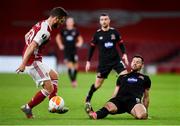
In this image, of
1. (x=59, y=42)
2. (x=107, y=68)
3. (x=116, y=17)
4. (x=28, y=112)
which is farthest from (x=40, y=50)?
(x=116, y=17)

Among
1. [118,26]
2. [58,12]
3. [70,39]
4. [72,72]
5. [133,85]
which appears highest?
[118,26]

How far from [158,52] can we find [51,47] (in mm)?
6432

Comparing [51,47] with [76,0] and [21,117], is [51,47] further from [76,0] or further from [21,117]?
[21,117]

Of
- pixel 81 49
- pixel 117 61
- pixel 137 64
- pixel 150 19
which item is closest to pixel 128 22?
pixel 150 19

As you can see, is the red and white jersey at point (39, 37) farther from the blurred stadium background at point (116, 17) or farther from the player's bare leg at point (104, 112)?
the blurred stadium background at point (116, 17)

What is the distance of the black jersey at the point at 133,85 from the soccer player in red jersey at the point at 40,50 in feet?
3.85

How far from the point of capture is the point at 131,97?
38.1ft

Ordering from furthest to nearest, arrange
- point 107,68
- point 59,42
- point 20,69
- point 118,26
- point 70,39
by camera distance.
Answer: point 118,26 → point 70,39 → point 59,42 → point 107,68 → point 20,69

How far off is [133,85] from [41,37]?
202 cm

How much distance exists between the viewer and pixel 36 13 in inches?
1521

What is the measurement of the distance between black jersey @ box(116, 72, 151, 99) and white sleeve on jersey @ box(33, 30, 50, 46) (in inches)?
68.0

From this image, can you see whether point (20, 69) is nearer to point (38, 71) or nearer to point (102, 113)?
point (38, 71)

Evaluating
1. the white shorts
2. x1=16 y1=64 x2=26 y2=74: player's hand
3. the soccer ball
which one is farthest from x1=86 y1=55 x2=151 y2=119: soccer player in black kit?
x1=16 y1=64 x2=26 y2=74: player's hand

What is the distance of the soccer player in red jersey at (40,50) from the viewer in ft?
36.8
